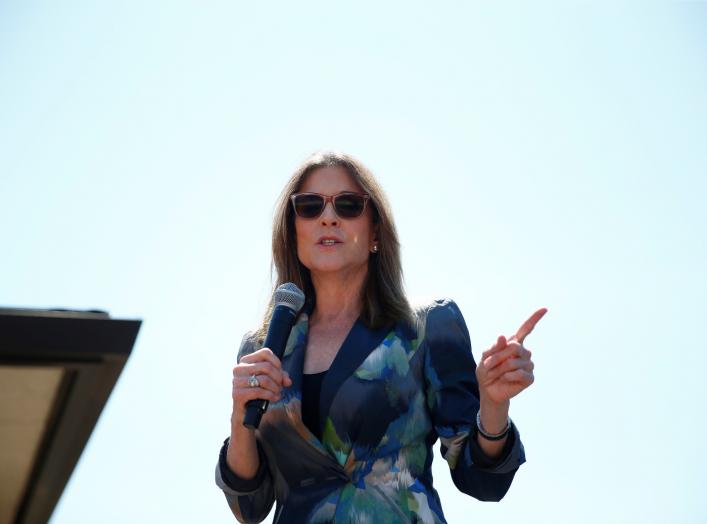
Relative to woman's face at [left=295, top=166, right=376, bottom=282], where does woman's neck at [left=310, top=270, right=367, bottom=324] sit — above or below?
below

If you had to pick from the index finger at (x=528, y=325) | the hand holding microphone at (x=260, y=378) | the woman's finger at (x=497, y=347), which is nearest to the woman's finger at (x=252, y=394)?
the hand holding microphone at (x=260, y=378)

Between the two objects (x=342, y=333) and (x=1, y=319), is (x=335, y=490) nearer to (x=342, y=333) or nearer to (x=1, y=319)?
(x=342, y=333)

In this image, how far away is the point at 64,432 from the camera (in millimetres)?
1741

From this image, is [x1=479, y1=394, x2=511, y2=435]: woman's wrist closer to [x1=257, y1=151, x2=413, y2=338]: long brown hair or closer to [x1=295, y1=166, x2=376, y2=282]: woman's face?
[x1=257, y1=151, x2=413, y2=338]: long brown hair

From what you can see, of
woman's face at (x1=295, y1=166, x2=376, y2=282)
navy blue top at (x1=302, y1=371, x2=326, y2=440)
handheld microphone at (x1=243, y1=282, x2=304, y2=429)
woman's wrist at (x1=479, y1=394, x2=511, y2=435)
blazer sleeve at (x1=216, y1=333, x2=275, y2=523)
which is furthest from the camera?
woman's face at (x1=295, y1=166, x2=376, y2=282)

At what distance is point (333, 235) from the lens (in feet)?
14.1

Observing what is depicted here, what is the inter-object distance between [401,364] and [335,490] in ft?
1.67

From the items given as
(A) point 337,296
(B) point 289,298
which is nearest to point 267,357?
(B) point 289,298

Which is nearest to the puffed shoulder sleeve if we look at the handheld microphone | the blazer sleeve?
the handheld microphone

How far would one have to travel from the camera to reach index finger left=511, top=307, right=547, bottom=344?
11.4 feet

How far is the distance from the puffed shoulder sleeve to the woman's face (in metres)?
0.38

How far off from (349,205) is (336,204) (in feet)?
0.17

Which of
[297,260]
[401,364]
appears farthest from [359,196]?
[401,364]

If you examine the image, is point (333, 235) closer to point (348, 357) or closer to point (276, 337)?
point (348, 357)
